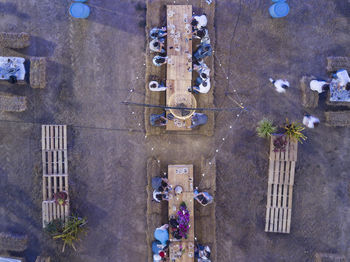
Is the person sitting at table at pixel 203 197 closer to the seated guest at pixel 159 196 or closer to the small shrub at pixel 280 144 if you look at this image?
the seated guest at pixel 159 196

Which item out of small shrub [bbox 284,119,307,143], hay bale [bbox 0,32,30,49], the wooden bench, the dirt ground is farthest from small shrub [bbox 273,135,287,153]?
hay bale [bbox 0,32,30,49]

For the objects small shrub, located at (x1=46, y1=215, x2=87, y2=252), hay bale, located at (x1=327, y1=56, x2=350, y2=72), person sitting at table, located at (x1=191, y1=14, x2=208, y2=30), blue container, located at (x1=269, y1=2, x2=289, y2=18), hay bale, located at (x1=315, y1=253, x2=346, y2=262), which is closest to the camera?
small shrub, located at (x1=46, y1=215, x2=87, y2=252)

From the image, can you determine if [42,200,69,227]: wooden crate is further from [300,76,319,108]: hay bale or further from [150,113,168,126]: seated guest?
[300,76,319,108]: hay bale

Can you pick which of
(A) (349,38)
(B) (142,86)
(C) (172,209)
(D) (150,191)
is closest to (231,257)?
(C) (172,209)

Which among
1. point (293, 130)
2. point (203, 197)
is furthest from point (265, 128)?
point (203, 197)

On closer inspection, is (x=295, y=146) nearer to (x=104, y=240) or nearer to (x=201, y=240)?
(x=201, y=240)

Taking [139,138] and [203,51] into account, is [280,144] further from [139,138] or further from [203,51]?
[139,138]
